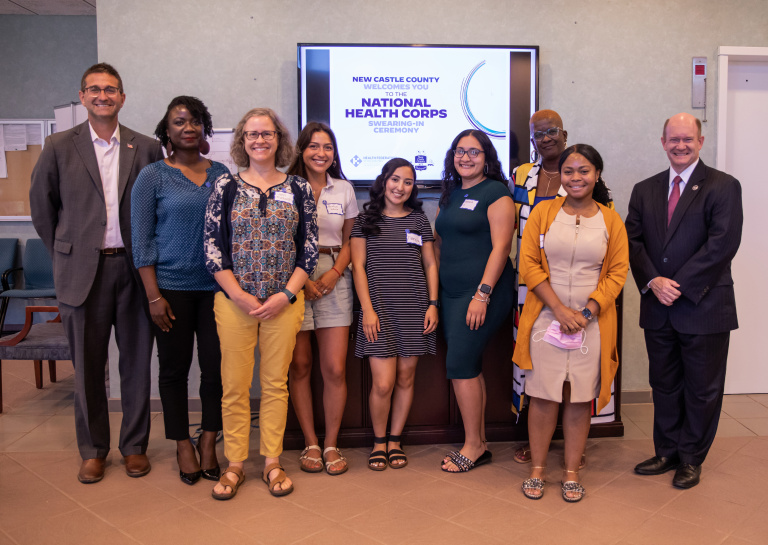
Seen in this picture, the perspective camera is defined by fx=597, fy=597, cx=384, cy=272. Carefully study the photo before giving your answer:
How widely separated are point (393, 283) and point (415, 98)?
1405 mm

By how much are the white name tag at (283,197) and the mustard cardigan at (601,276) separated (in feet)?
3.29

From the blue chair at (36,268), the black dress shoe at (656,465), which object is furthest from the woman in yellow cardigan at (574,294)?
the blue chair at (36,268)

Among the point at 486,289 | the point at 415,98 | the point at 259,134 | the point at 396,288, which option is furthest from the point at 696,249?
the point at 259,134

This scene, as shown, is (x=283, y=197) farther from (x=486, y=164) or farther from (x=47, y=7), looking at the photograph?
(x=47, y=7)

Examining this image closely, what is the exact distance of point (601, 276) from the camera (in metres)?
2.49

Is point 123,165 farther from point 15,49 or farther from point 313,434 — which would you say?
point 15,49

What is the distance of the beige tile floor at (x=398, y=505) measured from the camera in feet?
7.29

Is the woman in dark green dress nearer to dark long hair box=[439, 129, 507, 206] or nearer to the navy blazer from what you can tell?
dark long hair box=[439, 129, 507, 206]

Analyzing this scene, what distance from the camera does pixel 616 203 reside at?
3.85 metres

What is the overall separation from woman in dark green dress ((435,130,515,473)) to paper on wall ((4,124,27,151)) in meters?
5.31

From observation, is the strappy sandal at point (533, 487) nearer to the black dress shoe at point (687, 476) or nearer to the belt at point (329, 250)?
the black dress shoe at point (687, 476)

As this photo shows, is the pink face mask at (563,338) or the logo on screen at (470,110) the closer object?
the pink face mask at (563,338)

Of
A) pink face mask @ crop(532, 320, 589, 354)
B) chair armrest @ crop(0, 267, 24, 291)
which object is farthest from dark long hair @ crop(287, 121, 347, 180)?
chair armrest @ crop(0, 267, 24, 291)

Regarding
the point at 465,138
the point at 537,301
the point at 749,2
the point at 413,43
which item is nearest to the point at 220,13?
the point at 413,43
